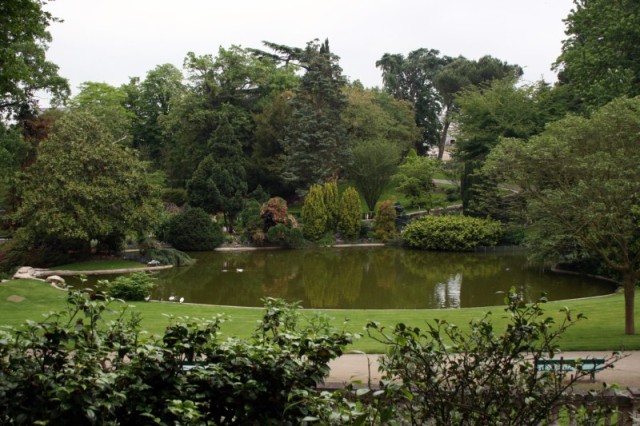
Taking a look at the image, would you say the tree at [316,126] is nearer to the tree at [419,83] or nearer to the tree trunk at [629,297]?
the tree at [419,83]

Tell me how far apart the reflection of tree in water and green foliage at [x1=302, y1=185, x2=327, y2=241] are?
2.46 meters

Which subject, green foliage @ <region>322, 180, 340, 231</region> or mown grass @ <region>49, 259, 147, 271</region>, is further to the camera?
green foliage @ <region>322, 180, 340, 231</region>

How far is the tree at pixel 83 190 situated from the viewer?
74.2 ft

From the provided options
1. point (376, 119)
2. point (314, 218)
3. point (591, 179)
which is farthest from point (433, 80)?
point (591, 179)

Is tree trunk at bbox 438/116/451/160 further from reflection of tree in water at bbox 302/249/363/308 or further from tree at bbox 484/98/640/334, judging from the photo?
tree at bbox 484/98/640/334

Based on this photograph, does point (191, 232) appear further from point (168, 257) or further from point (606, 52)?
point (606, 52)

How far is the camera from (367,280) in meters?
21.8

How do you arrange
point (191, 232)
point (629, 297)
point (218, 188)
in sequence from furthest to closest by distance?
point (218, 188) < point (191, 232) < point (629, 297)

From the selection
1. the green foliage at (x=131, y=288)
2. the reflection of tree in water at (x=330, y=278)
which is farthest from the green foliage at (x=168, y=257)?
the green foliage at (x=131, y=288)

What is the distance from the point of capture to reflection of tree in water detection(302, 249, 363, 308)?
18609mm

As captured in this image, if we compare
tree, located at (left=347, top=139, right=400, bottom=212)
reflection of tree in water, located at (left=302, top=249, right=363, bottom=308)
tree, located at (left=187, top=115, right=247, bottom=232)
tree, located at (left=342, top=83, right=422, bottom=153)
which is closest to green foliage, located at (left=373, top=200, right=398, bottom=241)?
reflection of tree in water, located at (left=302, top=249, right=363, bottom=308)

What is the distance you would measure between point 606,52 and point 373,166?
18.0m

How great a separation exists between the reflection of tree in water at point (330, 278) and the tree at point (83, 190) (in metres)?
7.03

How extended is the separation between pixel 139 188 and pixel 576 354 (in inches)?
736
